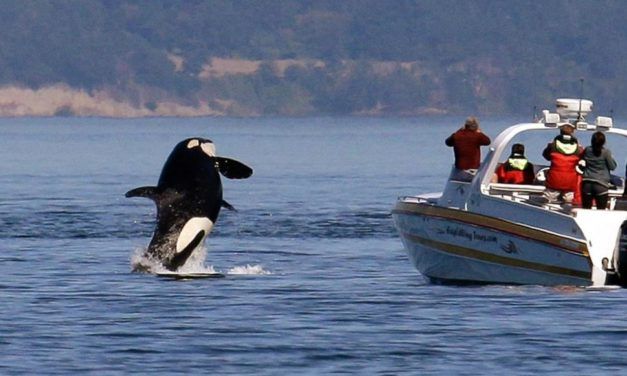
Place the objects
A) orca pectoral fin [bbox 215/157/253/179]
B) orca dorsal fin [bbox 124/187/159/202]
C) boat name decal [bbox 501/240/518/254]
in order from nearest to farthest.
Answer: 1. boat name decal [bbox 501/240/518/254]
2. orca dorsal fin [bbox 124/187/159/202]
3. orca pectoral fin [bbox 215/157/253/179]

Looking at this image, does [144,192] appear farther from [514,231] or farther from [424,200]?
[514,231]

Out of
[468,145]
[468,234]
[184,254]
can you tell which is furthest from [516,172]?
[184,254]

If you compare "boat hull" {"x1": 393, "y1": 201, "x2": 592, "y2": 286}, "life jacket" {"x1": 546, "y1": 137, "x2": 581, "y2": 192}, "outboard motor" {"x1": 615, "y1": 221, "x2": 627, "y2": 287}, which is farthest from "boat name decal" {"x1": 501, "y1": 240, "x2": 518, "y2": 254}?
"outboard motor" {"x1": 615, "y1": 221, "x2": 627, "y2": 287}

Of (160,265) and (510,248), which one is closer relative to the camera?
(510,248)

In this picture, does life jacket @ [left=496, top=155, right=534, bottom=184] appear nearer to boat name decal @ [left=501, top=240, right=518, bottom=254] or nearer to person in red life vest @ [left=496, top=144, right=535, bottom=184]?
person in red life vest @ [left=496, top=144, right=535, bottom=184]

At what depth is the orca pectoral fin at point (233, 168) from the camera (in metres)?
27.2

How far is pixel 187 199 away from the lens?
27.6 m

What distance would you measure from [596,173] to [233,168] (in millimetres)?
5007

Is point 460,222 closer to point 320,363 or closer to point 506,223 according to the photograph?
point 506,223

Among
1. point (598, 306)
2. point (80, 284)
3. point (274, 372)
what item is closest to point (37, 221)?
point (80, 284)

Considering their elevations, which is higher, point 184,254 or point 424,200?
point 424,200

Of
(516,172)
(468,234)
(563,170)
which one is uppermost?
(563,170)

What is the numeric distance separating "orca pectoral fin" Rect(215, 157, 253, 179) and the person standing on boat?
446 centimetres

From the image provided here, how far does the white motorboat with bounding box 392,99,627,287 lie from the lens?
23984 mm
